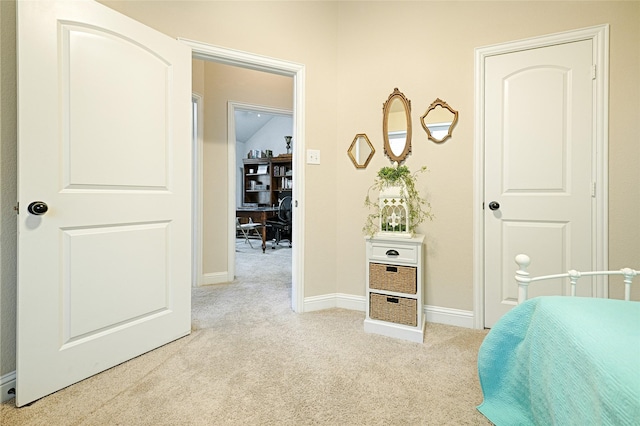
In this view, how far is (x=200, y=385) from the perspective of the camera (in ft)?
5.11

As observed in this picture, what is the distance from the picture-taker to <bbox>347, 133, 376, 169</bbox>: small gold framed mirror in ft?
8.55

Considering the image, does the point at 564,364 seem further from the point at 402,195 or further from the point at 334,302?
the point at 334,302

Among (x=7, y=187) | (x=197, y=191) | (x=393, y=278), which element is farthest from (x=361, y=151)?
(x=7, y=187)

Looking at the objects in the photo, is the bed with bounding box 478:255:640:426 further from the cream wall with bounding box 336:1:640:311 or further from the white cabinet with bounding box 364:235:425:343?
the cream wall with bounding box 336:1:640:311

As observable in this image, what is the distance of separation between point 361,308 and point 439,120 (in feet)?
5.21

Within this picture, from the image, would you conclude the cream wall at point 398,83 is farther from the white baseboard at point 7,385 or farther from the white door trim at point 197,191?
the white baseboard at point 7,385

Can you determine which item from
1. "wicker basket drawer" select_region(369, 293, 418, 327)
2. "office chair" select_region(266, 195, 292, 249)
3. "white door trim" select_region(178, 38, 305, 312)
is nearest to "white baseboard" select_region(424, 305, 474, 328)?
"wicker basket drawer" select_region(369, 293, 418, 327)

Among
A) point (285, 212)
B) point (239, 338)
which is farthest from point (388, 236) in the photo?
point (285, 212)

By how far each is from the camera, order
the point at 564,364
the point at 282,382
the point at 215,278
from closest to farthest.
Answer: the point at 564,364
the point at 282,382
the point at 215,278

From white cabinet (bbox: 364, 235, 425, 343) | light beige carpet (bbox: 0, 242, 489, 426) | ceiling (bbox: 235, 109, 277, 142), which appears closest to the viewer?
light beige carpet (bbox: 0, 242, 489, 426)

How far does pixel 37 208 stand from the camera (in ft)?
4.67

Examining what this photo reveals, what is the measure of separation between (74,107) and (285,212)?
4646 millimetres

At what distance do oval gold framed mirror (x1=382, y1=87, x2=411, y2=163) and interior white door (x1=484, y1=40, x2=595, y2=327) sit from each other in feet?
1.77

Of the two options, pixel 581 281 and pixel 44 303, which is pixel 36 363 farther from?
pixel 581 281
